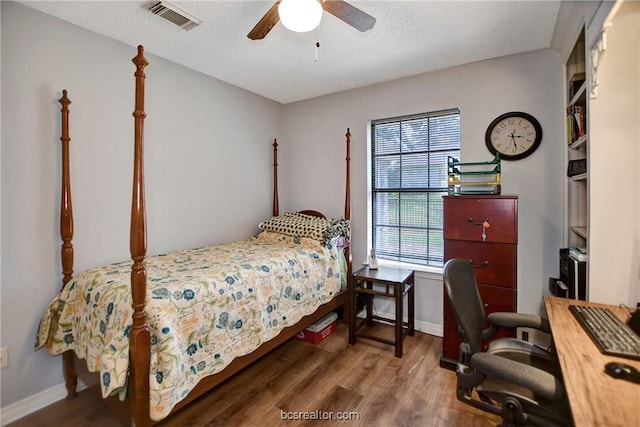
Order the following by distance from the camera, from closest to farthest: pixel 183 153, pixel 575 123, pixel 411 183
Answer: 1. pixel 575 123
2. pixel 183 153
3. pixel 411 183

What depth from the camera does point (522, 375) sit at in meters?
1.11

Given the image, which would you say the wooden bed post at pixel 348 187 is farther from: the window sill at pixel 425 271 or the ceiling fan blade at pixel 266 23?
the ceiling fan blade at pixel 266 23

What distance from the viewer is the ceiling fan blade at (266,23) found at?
5.42 ft

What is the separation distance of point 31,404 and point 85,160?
1.56 m

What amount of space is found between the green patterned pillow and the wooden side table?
1.38ft

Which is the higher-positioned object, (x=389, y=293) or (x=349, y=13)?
(x=349, y=13)

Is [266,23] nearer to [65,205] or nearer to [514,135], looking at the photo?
[65,205]

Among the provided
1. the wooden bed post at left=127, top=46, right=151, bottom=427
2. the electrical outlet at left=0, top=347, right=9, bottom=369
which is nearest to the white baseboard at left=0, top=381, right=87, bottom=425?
the electrical outlet at left=0, top=347, right=9, bottom=369

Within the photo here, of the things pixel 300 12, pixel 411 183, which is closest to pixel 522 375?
pixel 300 12

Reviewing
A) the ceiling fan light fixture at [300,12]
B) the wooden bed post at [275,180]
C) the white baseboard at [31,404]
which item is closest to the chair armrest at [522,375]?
the ceiling fan light fixture at [300,12]

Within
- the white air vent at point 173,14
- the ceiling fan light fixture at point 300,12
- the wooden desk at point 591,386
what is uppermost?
the white air vent at point 173,14

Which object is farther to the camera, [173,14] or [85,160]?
[85,160]

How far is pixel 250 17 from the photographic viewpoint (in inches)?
78.7

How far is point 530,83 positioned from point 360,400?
2707mm
